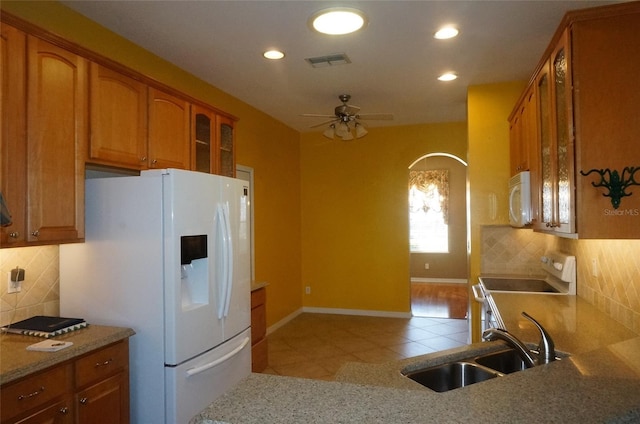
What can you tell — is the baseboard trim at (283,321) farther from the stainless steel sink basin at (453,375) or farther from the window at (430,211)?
the stainless steel sink basin at (453,375)

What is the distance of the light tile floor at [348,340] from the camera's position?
4.15 metres

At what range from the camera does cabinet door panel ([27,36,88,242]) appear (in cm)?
198

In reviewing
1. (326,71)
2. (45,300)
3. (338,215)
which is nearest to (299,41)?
(326,71)

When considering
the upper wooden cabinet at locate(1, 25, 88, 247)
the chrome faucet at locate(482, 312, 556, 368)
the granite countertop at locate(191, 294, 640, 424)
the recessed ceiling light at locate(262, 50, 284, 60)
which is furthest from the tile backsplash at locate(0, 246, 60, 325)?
the chrome faucet at locate(482, 312, 556, 368)

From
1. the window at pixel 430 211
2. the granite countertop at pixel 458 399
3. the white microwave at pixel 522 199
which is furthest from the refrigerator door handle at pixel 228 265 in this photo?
the window at pixel 430 211

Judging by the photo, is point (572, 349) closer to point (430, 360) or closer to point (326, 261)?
point (430, 360)

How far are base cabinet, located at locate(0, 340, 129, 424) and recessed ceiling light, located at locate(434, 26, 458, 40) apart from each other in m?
2.77

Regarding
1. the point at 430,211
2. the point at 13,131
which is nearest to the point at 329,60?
the point at 13,131

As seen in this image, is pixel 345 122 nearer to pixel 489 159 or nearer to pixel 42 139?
pixel 489 159

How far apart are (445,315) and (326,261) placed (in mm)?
1875

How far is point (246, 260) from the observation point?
9.87 feet

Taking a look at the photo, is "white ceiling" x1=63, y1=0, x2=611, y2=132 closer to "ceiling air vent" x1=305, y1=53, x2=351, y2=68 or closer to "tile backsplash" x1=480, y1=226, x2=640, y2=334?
"ceiling air vent" x1=305, y1=53, x2=351, y2=68

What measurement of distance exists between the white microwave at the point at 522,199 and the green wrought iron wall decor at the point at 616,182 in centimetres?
107

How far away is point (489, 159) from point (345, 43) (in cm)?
182
